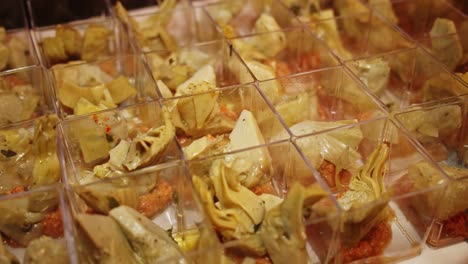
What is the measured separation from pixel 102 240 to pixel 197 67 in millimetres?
665

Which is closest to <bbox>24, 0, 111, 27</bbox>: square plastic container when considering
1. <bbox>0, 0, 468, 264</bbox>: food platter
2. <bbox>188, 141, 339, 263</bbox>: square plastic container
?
<bbox>0, 0, 468, 264</bbox>: food platter

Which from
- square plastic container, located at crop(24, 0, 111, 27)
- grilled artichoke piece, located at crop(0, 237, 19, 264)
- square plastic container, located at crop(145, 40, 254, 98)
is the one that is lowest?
grilled artichoke piece, located at crop(0, 237, 19, 264)

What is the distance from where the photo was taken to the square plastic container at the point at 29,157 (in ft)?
3.81

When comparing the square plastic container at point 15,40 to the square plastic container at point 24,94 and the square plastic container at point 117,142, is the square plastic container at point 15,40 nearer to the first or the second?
the square plastic container at point 24,94

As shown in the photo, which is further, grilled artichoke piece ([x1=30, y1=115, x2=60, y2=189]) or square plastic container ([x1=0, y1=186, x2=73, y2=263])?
grilled artichoke piece ([x1=30, y1=115, x2=60, y2=189])

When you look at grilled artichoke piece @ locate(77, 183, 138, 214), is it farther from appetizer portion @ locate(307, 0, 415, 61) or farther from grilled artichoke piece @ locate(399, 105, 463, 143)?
appetizer portion @ locate(307, 0, 415, 61)

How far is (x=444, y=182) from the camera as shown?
1.04 m

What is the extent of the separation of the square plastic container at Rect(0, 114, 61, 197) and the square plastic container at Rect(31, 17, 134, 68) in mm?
371

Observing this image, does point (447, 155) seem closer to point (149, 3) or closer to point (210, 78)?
point (210, 78)

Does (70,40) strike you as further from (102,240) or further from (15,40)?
(102,240)

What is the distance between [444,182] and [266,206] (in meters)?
0.33

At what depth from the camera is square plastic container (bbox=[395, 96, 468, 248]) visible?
108 cm

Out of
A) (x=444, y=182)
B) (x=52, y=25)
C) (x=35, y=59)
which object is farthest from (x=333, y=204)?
(x=52, y=25)

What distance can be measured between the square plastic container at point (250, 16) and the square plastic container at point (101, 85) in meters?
0.29
